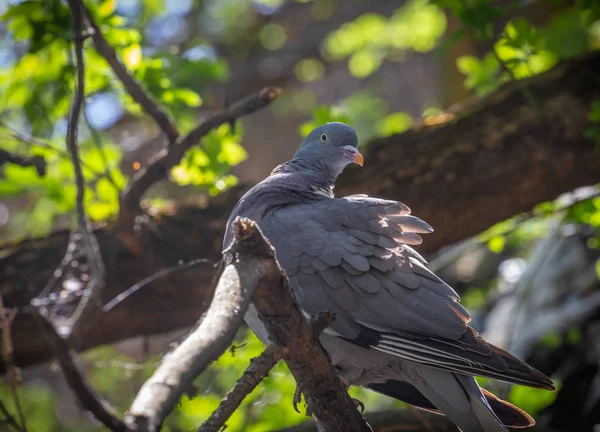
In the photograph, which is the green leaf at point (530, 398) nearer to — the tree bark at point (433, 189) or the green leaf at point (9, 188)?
the tree bark at point (433, 189)

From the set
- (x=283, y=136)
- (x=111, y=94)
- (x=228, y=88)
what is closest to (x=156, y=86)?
(x=111, y=94)

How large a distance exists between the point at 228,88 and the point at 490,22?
5.45 metres

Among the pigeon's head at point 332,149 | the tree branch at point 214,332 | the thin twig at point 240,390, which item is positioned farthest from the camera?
the pigeon's head at point 332,149

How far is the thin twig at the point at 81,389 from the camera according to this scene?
1024mm

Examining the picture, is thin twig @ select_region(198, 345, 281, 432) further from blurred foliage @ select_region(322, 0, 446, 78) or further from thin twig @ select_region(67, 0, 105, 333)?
blurred foliage @ select_region(322, 0, 446, 78)

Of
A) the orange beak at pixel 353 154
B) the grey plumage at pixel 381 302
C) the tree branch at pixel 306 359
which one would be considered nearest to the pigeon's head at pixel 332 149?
the orange beak at pixel 353 154

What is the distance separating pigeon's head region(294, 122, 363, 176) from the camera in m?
2.85

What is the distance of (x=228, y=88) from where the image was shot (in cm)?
852

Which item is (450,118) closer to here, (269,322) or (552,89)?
(552,89)

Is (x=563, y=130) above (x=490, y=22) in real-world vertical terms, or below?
below

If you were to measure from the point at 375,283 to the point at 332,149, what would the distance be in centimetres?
83

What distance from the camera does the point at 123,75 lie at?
3057 millimetres

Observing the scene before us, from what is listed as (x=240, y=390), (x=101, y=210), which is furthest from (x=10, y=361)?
(x=101, y=210)

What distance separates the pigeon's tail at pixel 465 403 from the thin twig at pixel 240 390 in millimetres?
845
